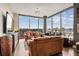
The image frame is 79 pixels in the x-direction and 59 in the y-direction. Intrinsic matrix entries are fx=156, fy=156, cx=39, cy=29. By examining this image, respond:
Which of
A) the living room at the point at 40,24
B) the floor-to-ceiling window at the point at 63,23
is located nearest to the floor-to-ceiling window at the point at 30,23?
the living room at the point at 40,24

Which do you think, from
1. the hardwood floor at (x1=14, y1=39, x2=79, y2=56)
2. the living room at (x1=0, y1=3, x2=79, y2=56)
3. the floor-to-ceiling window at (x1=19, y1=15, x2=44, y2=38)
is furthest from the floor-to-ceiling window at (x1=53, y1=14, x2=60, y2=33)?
the hardwood floor at (x1=14, y1=39, x2=79, y2=56)

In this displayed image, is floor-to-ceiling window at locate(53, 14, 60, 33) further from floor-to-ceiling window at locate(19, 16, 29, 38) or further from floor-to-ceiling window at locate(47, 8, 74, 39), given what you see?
floor-to-ceiling window at locate(19, 16, 29, 38)

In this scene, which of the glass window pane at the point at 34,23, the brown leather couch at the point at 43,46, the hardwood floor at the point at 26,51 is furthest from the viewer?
the brown leather couch at the point at 43,46

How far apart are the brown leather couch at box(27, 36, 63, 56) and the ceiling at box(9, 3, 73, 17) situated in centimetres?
85

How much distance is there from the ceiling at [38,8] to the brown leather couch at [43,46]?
0.85 meters

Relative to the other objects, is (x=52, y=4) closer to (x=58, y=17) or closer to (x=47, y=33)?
(x=58, y=17)

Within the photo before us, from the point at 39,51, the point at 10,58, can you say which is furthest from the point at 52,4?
the point at 10,58

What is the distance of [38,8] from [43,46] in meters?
1.26

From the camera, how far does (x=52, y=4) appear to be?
4211 millimetres

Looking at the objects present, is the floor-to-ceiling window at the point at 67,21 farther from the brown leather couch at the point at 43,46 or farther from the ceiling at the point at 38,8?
the brown leather couch at the point at 43,46

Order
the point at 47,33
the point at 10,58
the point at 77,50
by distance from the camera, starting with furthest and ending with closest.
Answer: the point at 77,50
the point at 47,33
the point at 10,58

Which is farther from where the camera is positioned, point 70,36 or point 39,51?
point 39,51

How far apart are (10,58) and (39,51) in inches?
38.4

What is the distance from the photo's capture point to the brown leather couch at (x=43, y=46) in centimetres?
467
